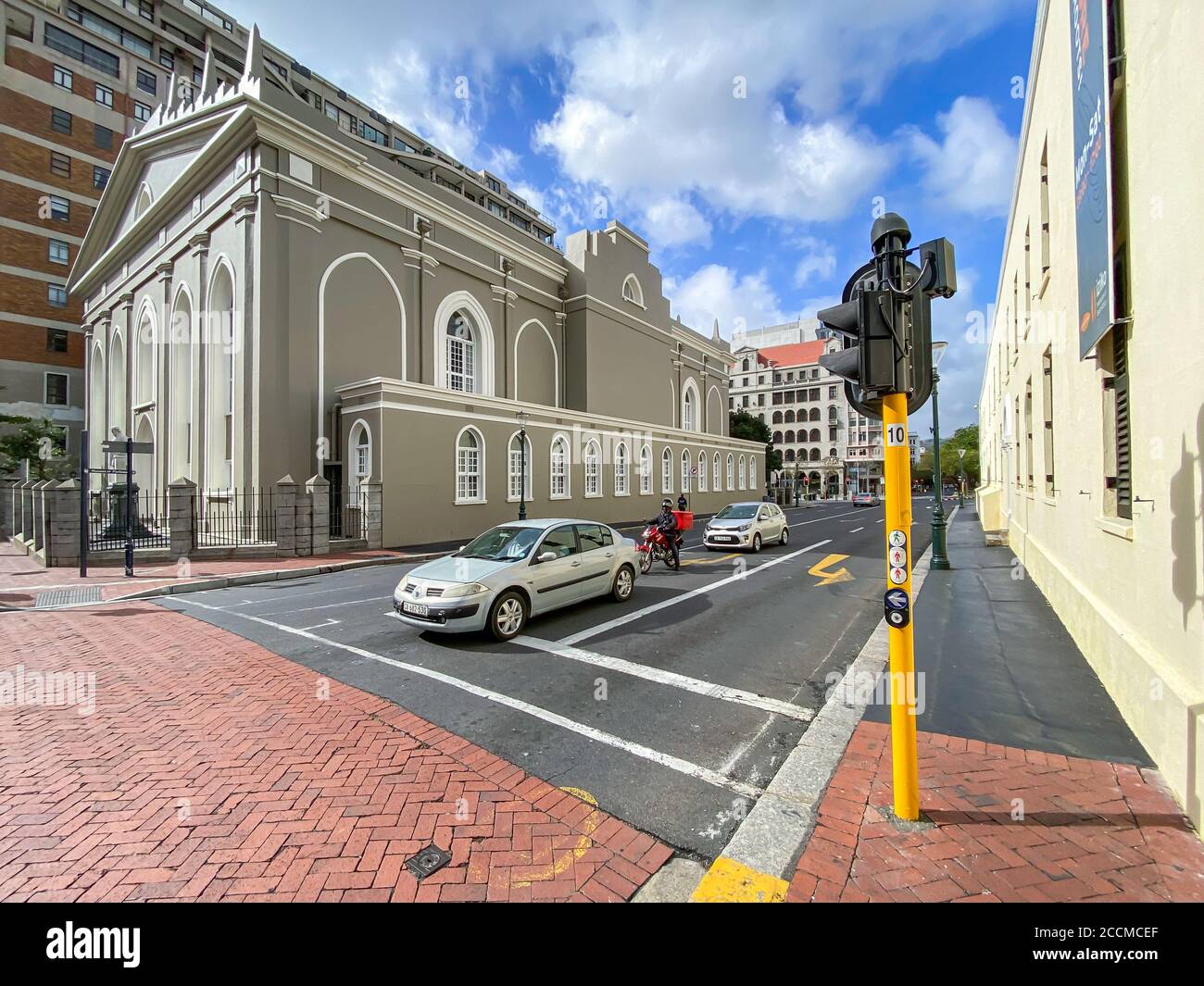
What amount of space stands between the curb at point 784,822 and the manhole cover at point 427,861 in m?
1.30

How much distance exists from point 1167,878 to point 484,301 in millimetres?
29308

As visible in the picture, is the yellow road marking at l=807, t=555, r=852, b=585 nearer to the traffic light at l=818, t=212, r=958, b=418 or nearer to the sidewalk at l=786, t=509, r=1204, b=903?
the sidewalk at l=786, t=509, r=1204, b=903

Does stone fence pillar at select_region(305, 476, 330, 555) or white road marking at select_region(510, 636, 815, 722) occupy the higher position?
stone fence pillar at select_region(305, 476, 330, 555)

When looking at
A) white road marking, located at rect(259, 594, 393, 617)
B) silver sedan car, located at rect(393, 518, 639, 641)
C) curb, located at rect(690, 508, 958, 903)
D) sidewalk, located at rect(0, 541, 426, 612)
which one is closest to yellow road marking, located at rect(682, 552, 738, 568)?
silver sedan car, located at rect(393, 518, 639, 641)

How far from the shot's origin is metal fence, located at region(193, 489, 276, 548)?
17.6 meters

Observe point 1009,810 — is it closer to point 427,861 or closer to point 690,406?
point 427,861

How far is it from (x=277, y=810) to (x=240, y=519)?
758 inches

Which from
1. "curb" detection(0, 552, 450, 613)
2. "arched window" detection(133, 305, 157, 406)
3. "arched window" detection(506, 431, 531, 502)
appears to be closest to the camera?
"curb" detection(0, 552, 450, 613)

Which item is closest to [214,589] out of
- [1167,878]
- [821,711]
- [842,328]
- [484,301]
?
[821,711]

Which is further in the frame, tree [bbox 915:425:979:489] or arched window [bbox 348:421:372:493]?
tree [bbox 915:425:979:489]

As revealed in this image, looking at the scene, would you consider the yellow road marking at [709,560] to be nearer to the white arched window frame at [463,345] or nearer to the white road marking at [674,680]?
the white road marking at [674,680]

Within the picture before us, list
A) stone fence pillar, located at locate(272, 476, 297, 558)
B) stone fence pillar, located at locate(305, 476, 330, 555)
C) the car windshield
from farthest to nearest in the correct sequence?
stone fence pillar, located at locate(305, 476, 330, 555) → stone fence pillar, located at locate(272, 476, 297, 558) → the car windshield

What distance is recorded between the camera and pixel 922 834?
117 inches

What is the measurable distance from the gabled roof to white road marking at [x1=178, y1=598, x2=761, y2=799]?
288 feet
